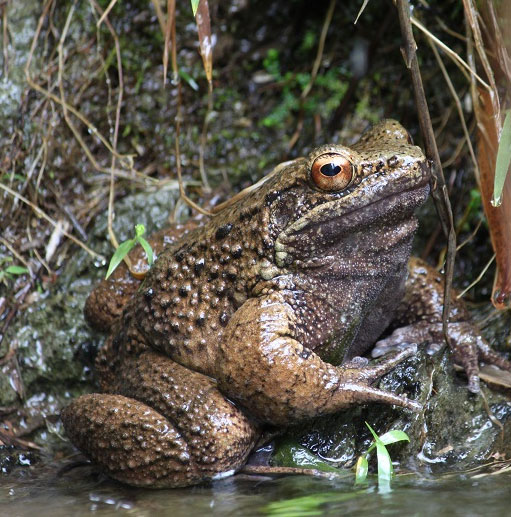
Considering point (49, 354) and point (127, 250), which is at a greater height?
point (127, 250)

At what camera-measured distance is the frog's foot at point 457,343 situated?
4984mm

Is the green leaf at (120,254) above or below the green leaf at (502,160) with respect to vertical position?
below

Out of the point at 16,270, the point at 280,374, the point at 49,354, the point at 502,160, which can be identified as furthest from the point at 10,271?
the point at 502,160

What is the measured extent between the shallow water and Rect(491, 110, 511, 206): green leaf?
167 centimetres

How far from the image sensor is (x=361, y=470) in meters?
4.18

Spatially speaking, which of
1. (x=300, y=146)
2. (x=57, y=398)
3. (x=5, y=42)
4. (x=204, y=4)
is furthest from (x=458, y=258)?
(x=5, y=42)

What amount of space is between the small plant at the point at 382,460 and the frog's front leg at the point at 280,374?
228 mm

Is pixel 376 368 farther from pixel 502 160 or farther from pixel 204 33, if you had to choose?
pixel 204 33

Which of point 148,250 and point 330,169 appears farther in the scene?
point 148,250

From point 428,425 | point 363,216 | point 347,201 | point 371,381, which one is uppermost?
point 347,201

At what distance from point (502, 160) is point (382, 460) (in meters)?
1.96

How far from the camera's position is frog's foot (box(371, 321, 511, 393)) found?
16.4ft

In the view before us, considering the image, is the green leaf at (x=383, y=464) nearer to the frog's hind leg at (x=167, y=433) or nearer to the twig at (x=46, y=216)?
the frog's hind leg at (x=167, y=433)

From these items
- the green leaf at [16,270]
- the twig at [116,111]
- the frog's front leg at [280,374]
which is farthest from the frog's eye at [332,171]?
the green leaf at [16,270]
